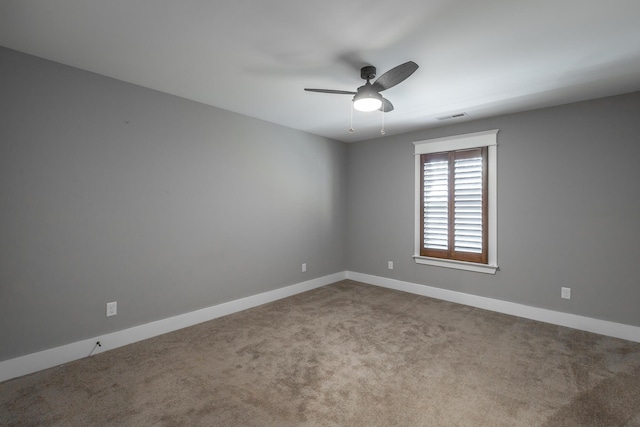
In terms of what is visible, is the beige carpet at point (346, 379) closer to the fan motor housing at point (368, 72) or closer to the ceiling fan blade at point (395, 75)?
the ceiling fan blade at point (395, 75)

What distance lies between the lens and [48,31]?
2.10 meters

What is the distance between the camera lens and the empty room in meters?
2.00

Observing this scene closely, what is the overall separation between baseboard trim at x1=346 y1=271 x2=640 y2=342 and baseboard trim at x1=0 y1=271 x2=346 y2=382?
6.57 ft

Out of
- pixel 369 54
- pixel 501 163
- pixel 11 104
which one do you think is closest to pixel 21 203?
pixel 11 104

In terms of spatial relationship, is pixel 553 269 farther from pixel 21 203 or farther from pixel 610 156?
pixel 21 203

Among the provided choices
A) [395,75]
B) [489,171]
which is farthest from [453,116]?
[395,75]

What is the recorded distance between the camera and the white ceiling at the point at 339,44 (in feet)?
6.07

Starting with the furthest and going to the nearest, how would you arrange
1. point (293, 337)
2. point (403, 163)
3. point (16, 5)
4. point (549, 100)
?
A: point (403, 163), point (549, 100), point (293, 337), point (16, 5)

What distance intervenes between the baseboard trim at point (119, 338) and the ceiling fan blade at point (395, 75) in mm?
3102

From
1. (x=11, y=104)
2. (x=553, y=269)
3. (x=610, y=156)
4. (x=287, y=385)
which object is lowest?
(x=287, y=385)

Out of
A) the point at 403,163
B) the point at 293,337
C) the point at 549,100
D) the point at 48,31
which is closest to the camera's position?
the point at 48,31

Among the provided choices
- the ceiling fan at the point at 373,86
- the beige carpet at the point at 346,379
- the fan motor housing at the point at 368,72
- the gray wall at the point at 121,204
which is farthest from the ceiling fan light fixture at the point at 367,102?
the beige carpet at the point at 346,379

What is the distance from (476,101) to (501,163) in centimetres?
98

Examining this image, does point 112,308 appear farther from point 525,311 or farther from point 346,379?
point 525,311
